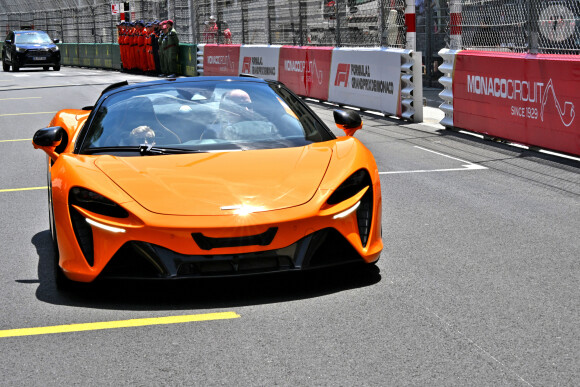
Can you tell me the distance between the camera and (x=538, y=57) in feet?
35.7

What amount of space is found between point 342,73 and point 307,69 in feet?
Result: 7.26

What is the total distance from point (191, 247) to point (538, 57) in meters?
7.23

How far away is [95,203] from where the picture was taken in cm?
498

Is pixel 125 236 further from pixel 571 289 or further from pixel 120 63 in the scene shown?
pixel 120 63

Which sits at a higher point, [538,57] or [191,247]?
[538,57]

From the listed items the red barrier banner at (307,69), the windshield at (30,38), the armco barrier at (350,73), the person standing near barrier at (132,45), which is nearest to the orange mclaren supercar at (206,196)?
the armco barrier at (350,73)

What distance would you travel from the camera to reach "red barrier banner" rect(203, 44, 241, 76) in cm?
2581

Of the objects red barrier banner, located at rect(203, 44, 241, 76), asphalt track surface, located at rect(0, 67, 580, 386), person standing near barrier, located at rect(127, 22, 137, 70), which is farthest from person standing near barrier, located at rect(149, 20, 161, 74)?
asphalt track surface, located at rect(0, 67, 580, 386)

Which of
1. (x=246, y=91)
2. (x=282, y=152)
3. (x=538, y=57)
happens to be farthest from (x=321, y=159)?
(x=538, y=57)

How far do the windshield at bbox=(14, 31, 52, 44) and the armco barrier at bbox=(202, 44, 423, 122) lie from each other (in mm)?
18076

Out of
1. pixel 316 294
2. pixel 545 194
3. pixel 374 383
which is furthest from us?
pixel 545 194

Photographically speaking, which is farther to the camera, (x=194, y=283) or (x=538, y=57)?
(x=538, y=57)

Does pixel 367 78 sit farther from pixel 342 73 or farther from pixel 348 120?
pixel 348 120

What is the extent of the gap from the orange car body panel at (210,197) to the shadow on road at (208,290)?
0.22m
